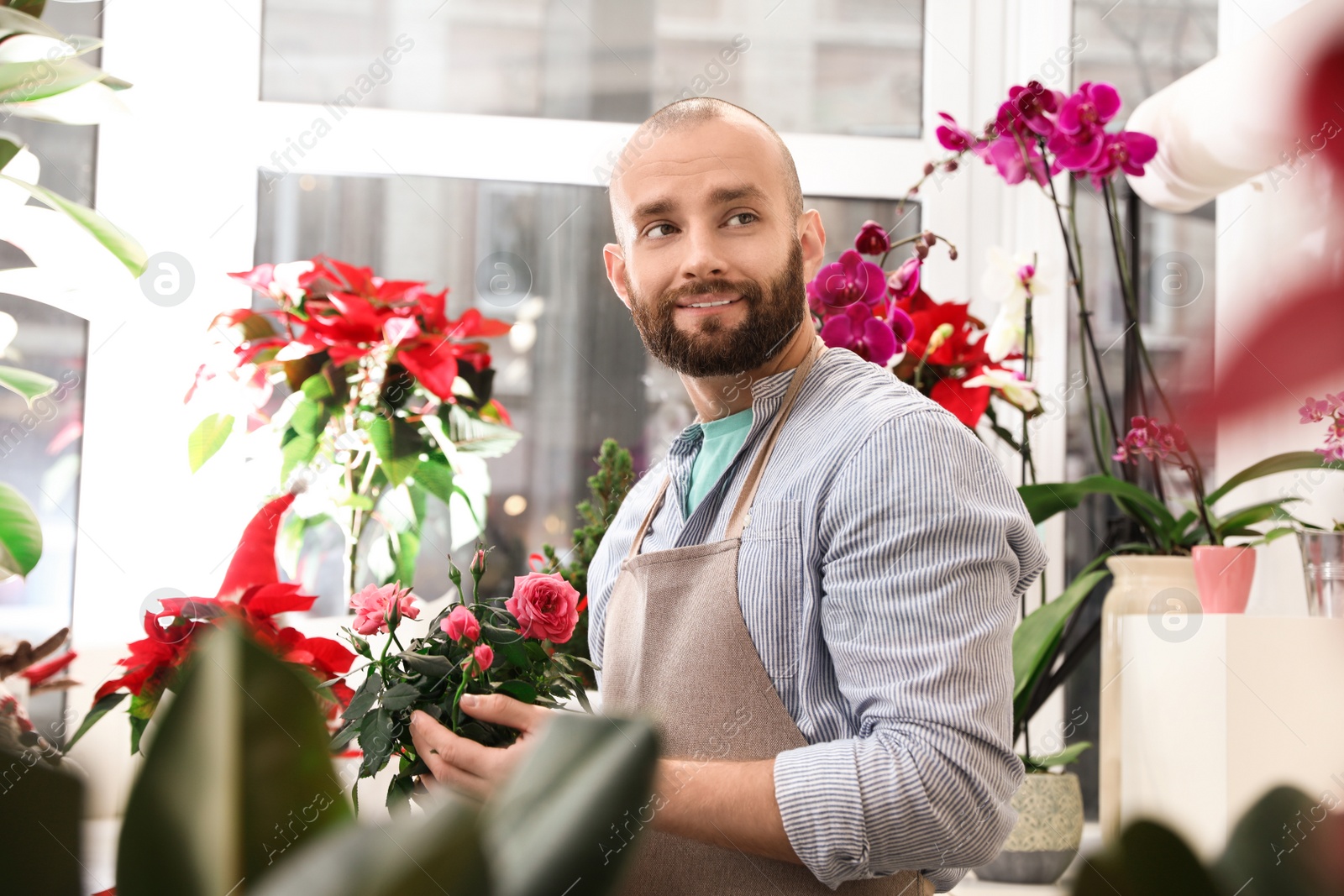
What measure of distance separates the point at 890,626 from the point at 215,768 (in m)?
0.98

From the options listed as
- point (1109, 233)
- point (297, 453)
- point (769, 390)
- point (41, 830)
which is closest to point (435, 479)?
point (297, 453)

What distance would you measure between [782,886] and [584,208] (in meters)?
1.57

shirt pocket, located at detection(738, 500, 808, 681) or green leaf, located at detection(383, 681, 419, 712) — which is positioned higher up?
shirt pocket, located at detection(738, 500, 808, 681)

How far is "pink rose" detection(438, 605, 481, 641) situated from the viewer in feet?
3.11

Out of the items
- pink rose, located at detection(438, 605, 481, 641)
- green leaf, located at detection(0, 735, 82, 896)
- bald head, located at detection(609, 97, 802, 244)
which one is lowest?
pink rose, located at detection(438, 605, 481, 641)

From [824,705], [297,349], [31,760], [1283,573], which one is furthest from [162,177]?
[31,760]

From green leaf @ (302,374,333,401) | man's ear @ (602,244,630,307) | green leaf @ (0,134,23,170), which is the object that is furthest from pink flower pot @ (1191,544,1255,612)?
green leaf @ (0,134,23,170)

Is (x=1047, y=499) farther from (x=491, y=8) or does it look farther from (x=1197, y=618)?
(x=491, y=8)

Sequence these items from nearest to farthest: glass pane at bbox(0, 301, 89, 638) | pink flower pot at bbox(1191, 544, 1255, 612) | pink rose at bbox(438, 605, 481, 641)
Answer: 1. pink rose at bbox(438, 605, 481, 641)
2. pink flower pot at bbox(1191, 544, 1255, 612)
3. glass pane at bbox(0, 301, 89, 638)

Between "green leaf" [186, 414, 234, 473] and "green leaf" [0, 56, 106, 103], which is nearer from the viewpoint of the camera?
"green leaf" [0, 56, 106, 103]

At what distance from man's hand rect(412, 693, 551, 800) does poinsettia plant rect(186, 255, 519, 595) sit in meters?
0.88

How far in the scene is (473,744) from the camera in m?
0.80

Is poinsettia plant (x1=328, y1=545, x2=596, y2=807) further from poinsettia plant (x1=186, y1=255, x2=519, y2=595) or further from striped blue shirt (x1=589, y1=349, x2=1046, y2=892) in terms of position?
poinsettia plant (x1=186, y1=255, x2=519, y2=595)

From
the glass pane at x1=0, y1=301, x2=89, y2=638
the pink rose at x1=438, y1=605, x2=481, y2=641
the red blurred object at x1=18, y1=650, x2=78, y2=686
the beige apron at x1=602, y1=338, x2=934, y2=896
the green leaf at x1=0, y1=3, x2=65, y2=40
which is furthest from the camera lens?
the glass pane at x1=0, y1=301, x2=89, y2=638
